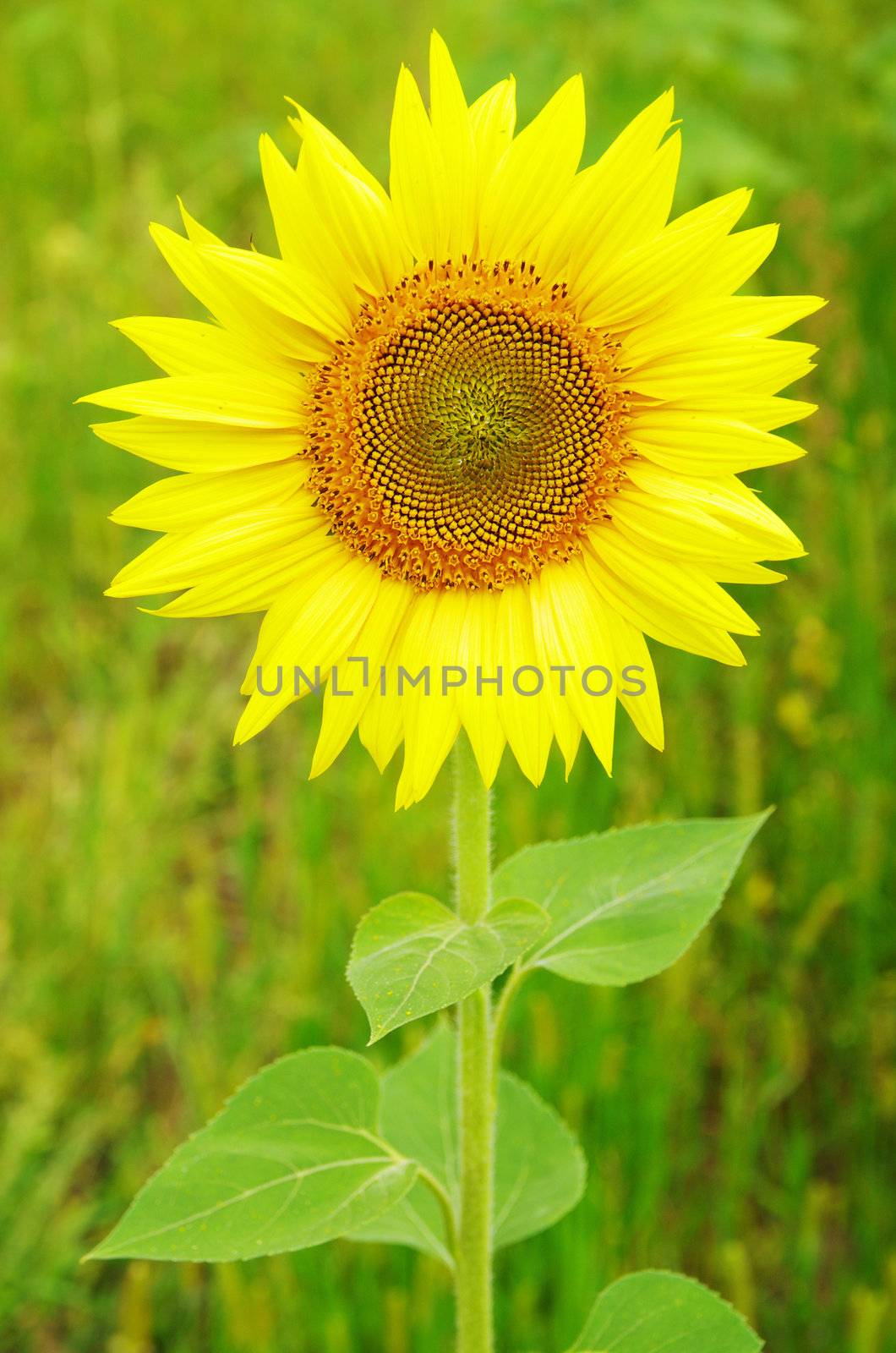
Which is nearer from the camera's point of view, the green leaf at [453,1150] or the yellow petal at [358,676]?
the yellow petal at [358,676]

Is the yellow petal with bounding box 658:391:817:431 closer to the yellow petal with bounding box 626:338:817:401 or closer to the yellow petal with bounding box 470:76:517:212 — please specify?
the yellow petal with bounding box 626:338:817:401

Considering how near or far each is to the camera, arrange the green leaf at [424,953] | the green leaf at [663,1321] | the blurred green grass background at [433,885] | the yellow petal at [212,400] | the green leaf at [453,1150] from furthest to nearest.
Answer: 1. the blurred green grass background at [433,885]
2. the green leaf at [453,1150]
3. the green leaf at [663,1321]
4. the yellow petal at [212,400]
5. the green leaf at [424,953]

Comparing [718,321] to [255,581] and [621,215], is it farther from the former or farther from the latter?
[255,581]

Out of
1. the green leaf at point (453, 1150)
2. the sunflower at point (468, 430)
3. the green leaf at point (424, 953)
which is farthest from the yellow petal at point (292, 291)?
the green leaf at point (453, 1150)

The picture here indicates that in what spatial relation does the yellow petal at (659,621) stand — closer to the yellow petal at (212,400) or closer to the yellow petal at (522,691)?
the yellow petal at (522,691)

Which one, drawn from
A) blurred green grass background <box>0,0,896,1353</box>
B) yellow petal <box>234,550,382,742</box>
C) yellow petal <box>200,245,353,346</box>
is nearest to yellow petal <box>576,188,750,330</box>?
yellow petal <box>200,245,353,346</box>

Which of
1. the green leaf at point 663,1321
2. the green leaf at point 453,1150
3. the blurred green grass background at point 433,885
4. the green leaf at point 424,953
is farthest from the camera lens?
the blurred green grass background at point 433,885

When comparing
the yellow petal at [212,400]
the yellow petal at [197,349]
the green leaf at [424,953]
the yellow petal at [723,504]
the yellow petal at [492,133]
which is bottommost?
the green leaf at [424,953]
